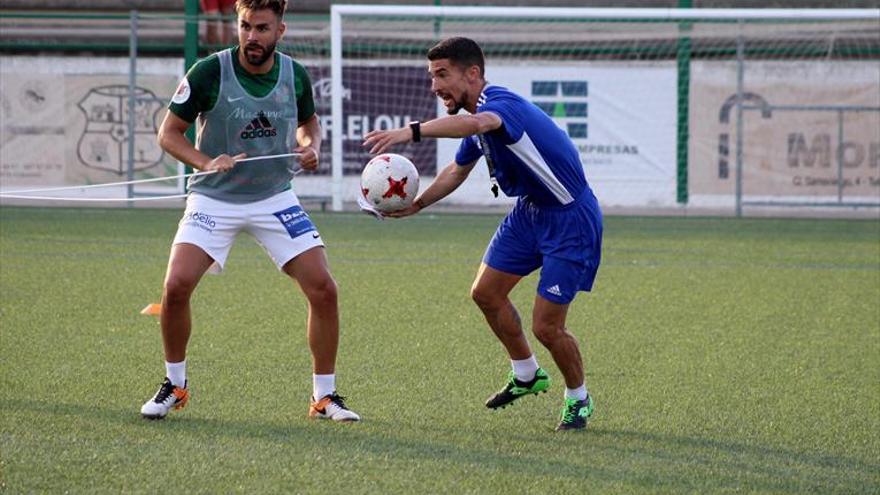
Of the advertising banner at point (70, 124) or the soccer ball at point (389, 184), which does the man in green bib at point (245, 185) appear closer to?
the soccer ball at point (389, 184)

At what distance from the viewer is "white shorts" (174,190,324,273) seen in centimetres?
612

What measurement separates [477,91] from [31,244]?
8349mm

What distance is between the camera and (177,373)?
6.10m

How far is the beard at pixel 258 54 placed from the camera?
19.5ft

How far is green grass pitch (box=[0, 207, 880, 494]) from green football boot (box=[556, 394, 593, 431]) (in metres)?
0.09

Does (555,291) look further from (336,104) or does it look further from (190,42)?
(190,42)

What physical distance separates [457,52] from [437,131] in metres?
0.51

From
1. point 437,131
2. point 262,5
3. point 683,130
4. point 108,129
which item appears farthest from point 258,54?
point 683,130


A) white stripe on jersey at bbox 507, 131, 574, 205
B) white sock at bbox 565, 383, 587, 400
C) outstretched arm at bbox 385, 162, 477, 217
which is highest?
white stripe on jersey at bbox 507, 131, 574, 205

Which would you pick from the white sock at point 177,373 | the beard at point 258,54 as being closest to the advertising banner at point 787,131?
the beard at point 258,54

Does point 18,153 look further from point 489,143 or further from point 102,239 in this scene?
point 489,143

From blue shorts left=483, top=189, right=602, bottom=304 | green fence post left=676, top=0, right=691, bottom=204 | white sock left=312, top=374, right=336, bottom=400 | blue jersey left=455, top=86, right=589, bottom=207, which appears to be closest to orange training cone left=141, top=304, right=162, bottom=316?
white sock left=312, top=374, right=336, bottom=400

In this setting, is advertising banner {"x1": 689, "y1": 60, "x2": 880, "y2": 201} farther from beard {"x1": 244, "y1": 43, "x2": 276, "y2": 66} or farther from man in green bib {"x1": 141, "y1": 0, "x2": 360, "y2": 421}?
beard {"x1": 244, "y1": 43, "x2": 276, "y2": 66}

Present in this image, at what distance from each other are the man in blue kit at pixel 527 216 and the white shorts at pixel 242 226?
0.49 m
